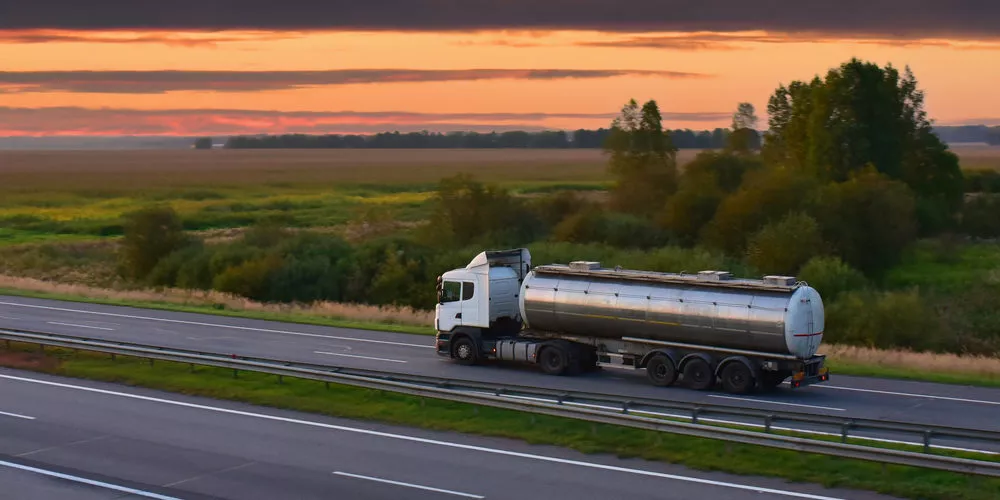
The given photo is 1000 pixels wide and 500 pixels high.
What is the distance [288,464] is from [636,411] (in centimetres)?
797

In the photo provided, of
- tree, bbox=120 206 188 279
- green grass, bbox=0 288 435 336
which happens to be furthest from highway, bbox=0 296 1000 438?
tree, bbox=120 206 188 279

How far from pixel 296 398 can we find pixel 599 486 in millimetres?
9693

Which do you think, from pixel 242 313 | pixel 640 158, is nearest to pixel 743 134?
pixel 640 158

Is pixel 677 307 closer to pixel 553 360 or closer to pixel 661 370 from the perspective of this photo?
pixel 661 370

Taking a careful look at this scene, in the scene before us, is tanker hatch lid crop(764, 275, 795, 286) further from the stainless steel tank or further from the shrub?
the shrub

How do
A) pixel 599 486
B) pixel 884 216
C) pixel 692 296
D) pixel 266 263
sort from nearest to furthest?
pixel 599 486 < pixel 692 296 < pixel 266 263 < pixel 884 216

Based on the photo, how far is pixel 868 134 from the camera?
281ft

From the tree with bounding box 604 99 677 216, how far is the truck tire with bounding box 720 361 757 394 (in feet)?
→ 204

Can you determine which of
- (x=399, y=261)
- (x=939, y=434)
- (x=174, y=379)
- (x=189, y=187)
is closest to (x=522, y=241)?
(x=399, y=261)

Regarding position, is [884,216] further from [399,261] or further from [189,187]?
[189,187]

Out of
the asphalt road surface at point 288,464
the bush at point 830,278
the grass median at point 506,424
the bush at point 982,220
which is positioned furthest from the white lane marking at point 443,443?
the bush at point 982,220

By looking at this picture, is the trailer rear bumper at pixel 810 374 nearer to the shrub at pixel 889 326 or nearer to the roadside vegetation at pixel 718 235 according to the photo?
the roadside vegetation at pixel 718 235

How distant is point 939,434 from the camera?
19578mm

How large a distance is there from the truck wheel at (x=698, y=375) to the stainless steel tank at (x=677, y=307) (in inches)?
20.4
